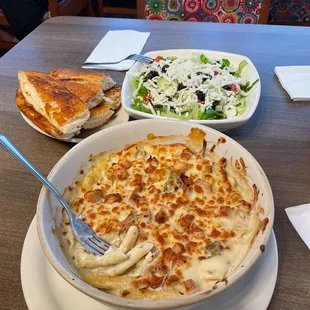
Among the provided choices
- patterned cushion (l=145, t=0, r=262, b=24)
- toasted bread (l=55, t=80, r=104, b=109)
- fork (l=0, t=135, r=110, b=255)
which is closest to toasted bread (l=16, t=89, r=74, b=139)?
toasted bread (l=55, t=80, r=104, b=109)

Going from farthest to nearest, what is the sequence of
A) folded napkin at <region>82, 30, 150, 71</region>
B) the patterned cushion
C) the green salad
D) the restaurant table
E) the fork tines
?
the patterned cushion
folded napkin at <region>82, 30, 150, 71</region>
the fork tines
the green salad
the restaurant table

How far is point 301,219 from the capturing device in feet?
2.97

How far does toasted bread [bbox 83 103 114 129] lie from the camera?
119 cm

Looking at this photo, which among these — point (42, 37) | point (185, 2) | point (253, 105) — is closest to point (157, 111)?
point (253, 105)

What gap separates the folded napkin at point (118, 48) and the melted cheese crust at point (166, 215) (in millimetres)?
755

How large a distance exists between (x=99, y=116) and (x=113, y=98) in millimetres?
126

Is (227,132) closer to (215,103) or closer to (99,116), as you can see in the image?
(215,103)

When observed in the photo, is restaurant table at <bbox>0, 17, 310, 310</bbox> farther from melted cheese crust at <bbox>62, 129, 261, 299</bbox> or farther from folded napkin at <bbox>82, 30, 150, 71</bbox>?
melted cheese crust at <bbox>62, 129, 261, 299</bbox>

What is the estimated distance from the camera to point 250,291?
0.72 meters

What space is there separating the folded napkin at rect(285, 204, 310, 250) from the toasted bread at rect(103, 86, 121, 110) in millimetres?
665

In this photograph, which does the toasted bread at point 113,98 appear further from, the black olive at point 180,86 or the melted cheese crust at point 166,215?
the melted cheese crust at point 166,215

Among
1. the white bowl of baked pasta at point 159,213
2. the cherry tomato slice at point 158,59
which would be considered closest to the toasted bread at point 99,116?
the white bowl of baked pasta at point 159,213

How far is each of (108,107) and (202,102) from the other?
0.32 meters

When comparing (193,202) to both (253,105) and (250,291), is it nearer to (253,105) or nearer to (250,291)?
(250,291)
